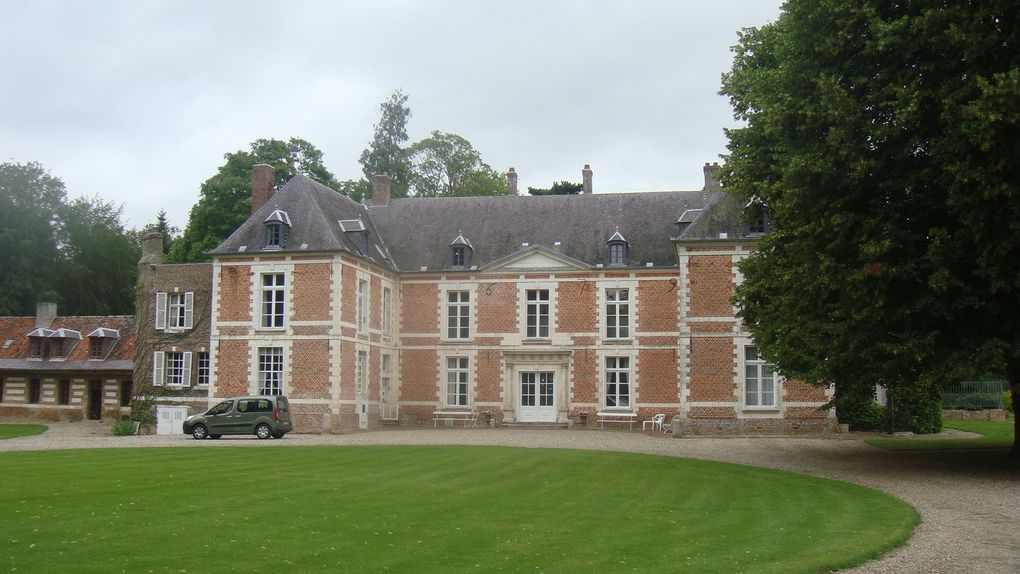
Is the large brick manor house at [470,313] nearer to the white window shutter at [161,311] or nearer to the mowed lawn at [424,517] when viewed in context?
the white window shutter at [161,311]

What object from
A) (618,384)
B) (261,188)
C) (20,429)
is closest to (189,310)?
(261,188)

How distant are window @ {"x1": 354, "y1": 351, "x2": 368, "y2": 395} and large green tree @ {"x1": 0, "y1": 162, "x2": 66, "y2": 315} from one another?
18.9 m

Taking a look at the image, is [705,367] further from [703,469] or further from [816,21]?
[816,21]

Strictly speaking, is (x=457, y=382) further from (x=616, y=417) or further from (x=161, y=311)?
(x=161, y=311)

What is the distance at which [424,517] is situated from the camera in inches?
414

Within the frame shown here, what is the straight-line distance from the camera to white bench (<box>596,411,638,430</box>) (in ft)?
102

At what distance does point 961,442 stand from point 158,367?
23738mm

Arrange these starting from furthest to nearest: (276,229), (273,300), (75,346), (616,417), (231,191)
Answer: (231,191) < (75,346) < (616,417) < (276,229) < (273,300)

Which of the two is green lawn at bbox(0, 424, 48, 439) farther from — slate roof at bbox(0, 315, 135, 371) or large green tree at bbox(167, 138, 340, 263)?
large green tree at bbox(167, 138, 340, 263)

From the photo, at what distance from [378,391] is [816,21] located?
19.4m

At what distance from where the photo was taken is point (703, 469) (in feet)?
55.4

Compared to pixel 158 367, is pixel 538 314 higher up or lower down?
higher up

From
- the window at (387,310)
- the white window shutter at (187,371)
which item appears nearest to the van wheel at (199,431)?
the white window shutter at (187,371)

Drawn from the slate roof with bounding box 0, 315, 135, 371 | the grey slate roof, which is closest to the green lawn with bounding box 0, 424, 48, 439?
the slate roof with bounding box 0, 315, 135, 371
